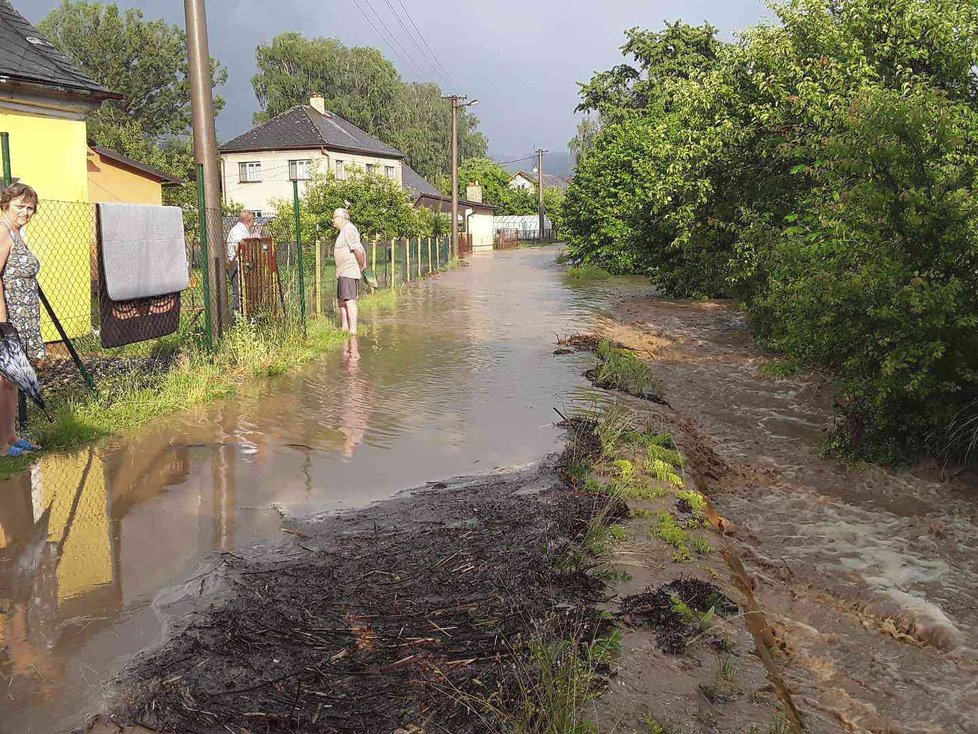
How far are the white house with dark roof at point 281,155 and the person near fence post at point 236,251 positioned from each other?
119ft

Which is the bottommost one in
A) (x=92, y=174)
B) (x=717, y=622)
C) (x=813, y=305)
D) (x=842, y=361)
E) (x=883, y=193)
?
(x=717, y=622)

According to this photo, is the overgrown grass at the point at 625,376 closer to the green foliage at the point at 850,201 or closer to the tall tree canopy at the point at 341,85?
the green foliage at the point at 850,201

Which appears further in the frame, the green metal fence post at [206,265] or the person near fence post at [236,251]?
the person near fence post at [236,251]

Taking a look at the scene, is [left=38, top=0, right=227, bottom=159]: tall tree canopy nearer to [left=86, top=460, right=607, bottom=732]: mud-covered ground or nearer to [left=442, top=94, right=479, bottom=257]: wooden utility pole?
[left=442, top=94, right=479, bottom=257]: wooden utility pole

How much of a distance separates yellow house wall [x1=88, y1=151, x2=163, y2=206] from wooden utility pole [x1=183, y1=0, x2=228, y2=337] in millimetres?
11247

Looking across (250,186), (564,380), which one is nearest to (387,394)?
(564,380)

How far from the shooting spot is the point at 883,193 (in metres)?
7.06

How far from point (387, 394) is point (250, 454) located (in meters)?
2.51

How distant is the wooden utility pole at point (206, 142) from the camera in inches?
383

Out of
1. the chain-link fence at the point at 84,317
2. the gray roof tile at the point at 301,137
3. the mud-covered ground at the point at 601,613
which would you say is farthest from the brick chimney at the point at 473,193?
the mud-covered ground at the point at 601,613

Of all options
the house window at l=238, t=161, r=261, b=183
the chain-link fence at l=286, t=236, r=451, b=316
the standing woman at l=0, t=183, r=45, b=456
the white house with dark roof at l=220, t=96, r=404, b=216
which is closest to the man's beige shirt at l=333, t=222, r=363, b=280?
the chain-link fence at l=286, t=236, r=451, b=316

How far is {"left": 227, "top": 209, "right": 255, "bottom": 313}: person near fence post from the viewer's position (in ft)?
37.6

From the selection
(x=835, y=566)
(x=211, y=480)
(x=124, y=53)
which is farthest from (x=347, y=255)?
(x=124, y=53)

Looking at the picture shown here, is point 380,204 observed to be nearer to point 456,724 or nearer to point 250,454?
point 250,454
